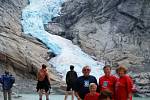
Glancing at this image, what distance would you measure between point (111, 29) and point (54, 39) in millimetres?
5269

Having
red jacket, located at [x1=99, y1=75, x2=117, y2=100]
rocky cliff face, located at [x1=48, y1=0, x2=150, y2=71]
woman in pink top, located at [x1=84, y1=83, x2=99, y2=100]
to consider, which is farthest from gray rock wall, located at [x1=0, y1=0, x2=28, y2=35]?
woman in pink top, located at [x1=84, y1=83, x2=99, y2=100]

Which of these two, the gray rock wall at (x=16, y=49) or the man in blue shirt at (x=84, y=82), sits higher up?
the gray rock wall at (x=16, y=49)

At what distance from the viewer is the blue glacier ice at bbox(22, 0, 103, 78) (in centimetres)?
3523

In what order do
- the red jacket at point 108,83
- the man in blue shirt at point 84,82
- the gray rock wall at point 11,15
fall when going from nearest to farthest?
1. the red jacket at point 108,83
2. the man in blue shirt at point 84,82
3. the gray rock wall at point 11,15

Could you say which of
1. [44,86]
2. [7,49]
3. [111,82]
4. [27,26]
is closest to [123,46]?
[27,26]

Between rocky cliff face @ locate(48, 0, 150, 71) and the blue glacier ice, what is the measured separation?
1103 mm

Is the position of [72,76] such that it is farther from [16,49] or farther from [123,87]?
[16,49]

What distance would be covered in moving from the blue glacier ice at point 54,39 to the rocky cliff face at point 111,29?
1.10m

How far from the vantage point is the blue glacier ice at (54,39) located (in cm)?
3523

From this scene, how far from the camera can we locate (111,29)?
40406 mm

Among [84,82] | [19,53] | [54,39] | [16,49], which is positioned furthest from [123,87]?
[54,39]

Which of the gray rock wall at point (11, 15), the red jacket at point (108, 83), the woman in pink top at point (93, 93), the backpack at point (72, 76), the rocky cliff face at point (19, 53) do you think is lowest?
the woman in pink top at point (93, 93)

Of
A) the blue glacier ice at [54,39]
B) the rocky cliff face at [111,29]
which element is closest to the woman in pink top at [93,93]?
the blue glacier ice at [54,39]

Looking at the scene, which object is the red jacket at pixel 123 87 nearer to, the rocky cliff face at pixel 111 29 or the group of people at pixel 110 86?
the group of people at pixel 110 86
